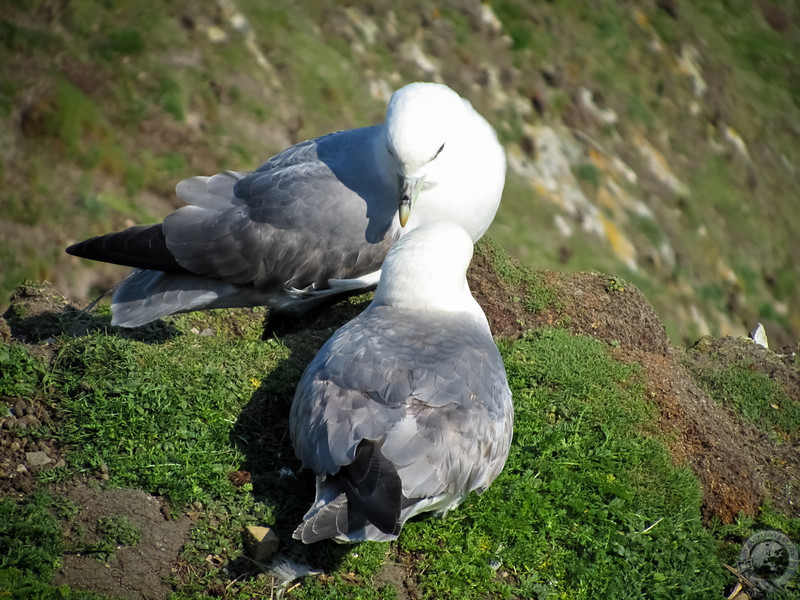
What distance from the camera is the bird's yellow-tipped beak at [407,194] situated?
5.26 metres

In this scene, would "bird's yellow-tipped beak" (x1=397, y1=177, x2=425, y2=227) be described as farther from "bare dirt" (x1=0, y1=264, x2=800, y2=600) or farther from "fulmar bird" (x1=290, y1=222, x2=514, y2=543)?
"bare dirt" (x1=0, y1=264, x2=800, y2=600)

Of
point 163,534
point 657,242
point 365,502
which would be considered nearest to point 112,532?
point 163,534

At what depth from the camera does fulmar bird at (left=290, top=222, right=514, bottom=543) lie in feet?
12.3

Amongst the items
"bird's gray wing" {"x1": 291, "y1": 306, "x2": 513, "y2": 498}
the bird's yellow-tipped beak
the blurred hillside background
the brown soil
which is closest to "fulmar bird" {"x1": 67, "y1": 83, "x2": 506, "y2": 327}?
the bird's yellow-tipped beak

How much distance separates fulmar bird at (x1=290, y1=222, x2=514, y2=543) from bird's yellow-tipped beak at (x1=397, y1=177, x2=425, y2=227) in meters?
0.31

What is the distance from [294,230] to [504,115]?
304 inches

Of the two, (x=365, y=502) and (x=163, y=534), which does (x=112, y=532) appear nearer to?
(x=163, y=534)

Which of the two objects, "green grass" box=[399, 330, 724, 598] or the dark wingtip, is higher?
"green grass" box=[399, 330, 724, 598]

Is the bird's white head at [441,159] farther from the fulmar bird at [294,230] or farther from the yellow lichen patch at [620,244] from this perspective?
the yellow lichen patch at [620,244]

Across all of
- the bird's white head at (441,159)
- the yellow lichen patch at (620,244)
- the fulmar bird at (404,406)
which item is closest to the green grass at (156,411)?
the fulmar bird at (404,406)

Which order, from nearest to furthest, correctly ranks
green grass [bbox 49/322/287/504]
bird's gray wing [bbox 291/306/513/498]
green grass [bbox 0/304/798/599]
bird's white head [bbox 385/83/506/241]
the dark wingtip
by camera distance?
1. bird's gray wing [bbox 291/306/513/498]
2. green grass [bbox 0/304/798/599]
3. green grass [bbox 49/322/287/504]
4. bird's white head [bbox 385/83/506/241]
5. the dark wingtip

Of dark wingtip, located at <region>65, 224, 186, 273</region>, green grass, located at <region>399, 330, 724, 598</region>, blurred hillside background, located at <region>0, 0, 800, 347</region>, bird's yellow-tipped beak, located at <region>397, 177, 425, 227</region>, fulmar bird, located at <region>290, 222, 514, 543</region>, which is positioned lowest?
blurred hillside background, located at <region>0, 0, 800, 347</region>

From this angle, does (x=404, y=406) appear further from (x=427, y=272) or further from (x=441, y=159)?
(x=441, y=159)

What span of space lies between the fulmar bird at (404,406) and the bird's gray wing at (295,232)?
68 cm
